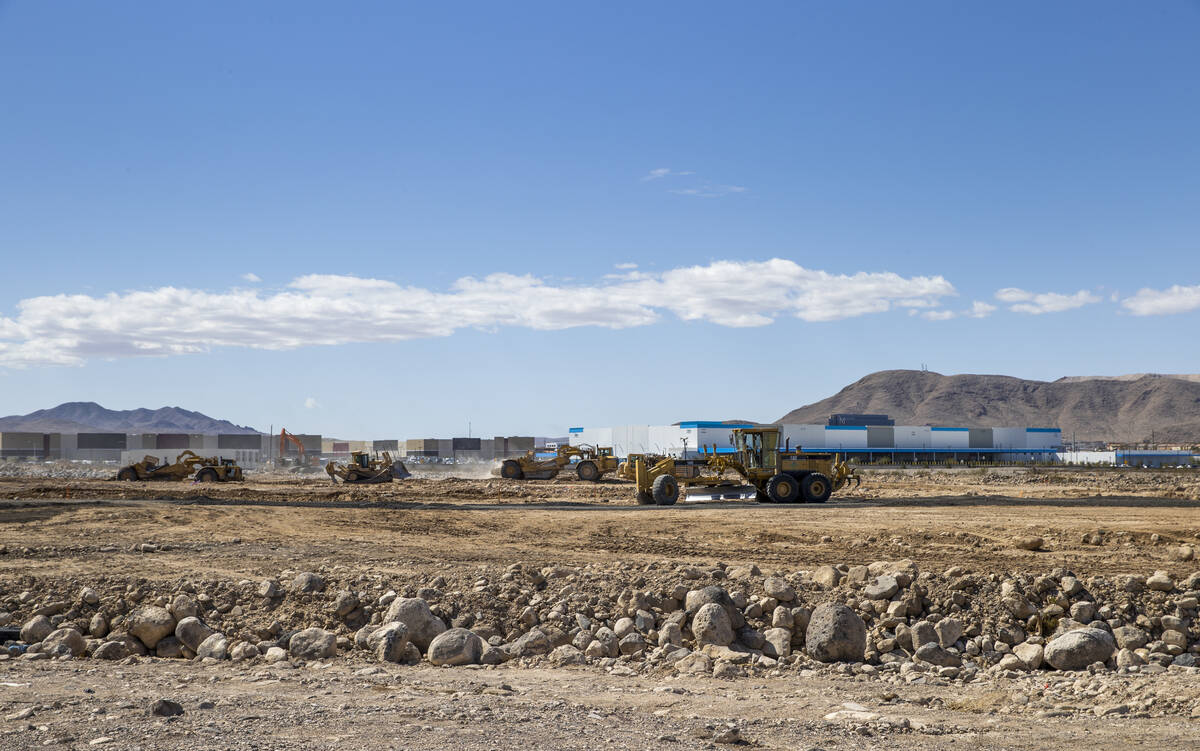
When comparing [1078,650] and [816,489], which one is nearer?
[1078,650]

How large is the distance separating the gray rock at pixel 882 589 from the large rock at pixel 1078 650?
1792 millimetres

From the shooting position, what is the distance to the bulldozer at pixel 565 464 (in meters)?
46.4

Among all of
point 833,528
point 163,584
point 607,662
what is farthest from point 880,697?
point 833,528

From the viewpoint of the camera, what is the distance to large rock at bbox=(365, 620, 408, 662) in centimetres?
1016

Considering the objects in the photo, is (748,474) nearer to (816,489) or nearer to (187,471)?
(816,489)

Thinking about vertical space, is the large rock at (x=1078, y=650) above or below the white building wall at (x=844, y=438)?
below

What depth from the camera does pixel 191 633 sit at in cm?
1071

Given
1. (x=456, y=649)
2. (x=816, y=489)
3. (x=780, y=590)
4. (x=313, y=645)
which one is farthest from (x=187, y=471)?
(x=780, y=590)

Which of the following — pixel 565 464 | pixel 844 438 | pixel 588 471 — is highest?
pixel 844 438

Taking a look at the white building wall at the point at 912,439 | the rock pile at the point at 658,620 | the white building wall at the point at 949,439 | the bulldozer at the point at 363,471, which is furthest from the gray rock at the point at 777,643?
the white building wall at the point at 949,439

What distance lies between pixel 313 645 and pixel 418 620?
1118mm

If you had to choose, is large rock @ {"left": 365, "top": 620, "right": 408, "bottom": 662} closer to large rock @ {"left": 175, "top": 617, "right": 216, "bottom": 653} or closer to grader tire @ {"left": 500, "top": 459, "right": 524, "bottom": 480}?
large rock @ {"left": 175, "top": 617, "right": 216, "bottom": 653}

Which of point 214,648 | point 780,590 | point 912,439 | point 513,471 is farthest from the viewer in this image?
point 912,439

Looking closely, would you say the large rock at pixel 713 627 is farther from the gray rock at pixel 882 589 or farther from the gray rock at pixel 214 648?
the gray rock at pixel 214 648
